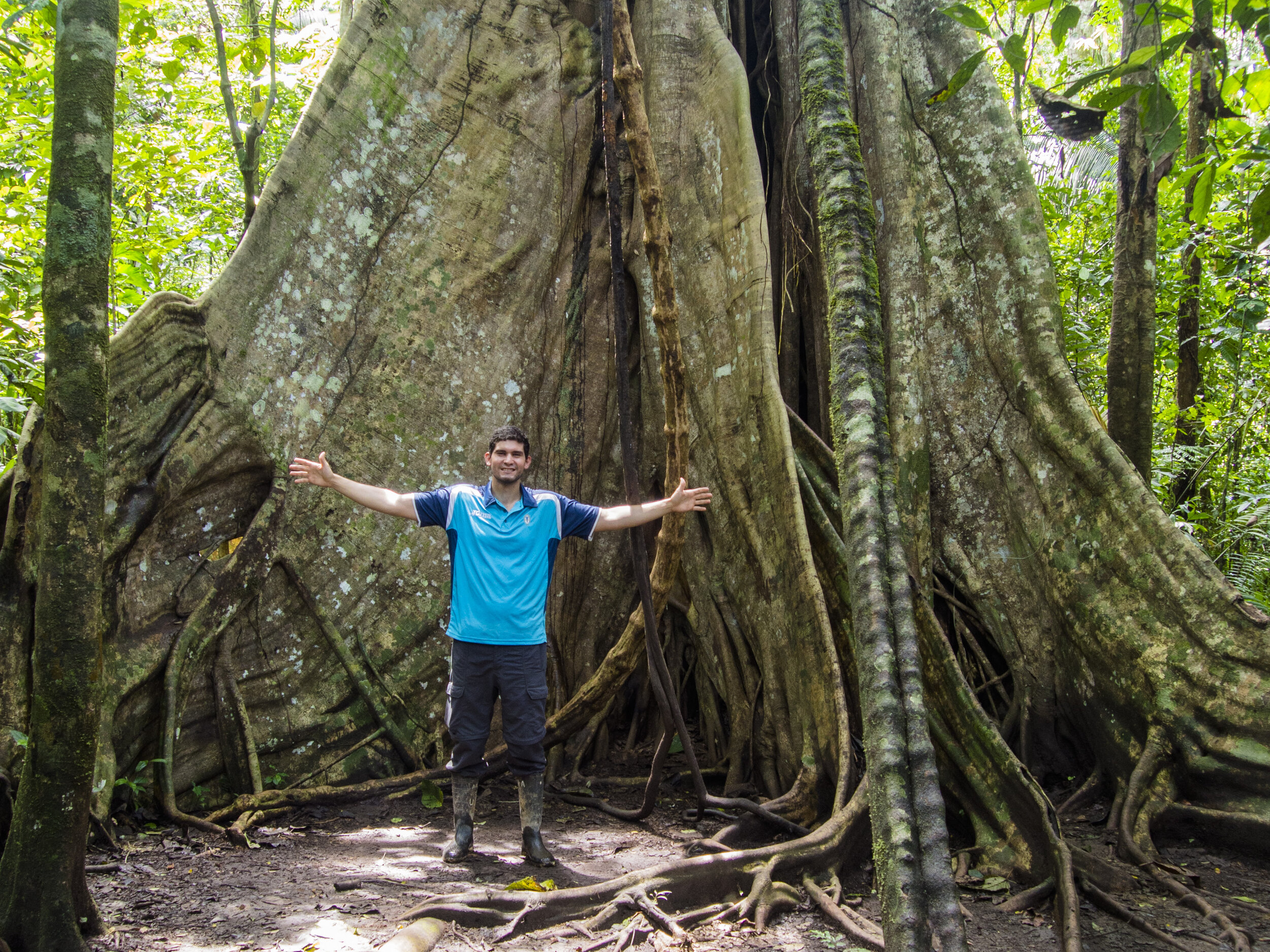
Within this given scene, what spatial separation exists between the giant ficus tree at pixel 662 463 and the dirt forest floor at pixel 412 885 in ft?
0.37

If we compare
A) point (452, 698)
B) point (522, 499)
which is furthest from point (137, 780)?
point (522, 499)

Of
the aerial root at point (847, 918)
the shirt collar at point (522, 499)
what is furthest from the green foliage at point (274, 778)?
the aerial root at point (847, 918)

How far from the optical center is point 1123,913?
8.71 ft

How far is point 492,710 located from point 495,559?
1.91 ft

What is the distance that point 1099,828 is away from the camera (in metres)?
3.40

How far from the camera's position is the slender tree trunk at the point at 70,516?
2.15 m

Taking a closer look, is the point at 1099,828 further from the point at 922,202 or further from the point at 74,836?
the point at 74,836

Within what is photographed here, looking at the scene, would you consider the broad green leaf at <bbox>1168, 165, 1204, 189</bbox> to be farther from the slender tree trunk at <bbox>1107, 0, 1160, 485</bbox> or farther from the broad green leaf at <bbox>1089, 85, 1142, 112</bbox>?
the slender tree trunk at <bbox>1107, 0, 1160, 485</bbox>

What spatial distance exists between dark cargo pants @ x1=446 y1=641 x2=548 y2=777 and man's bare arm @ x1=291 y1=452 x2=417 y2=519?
57cm

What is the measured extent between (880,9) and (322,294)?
334 cm

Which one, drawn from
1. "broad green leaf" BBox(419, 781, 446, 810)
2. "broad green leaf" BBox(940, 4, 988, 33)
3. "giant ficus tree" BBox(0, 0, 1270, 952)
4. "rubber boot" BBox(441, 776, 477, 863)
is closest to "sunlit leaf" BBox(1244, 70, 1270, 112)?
"broad green leaf" BBox(940, 4, 988, 33)

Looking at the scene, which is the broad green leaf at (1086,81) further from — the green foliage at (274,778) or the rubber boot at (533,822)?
the green foliage at (274,778)

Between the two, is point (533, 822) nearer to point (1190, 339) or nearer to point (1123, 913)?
point (1123, 913)

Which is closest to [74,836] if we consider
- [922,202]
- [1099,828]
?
[1099,828]
